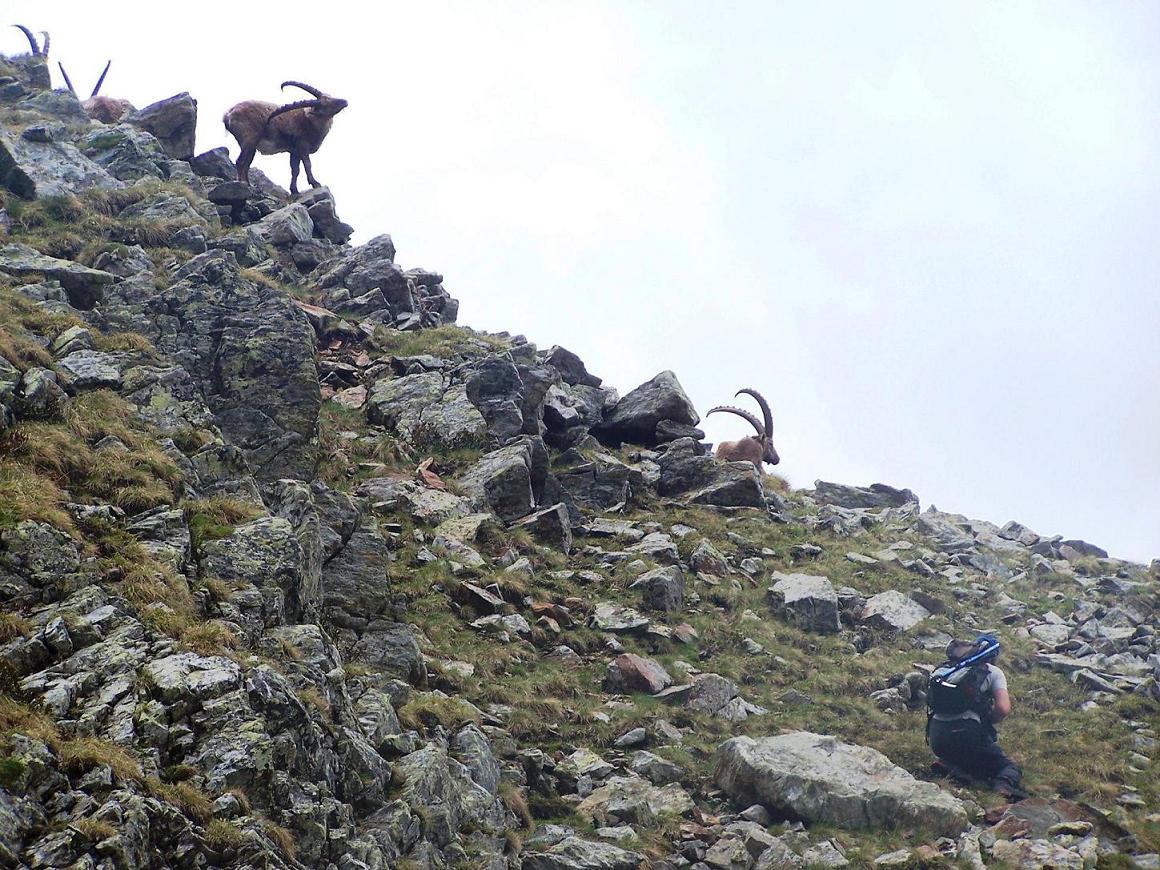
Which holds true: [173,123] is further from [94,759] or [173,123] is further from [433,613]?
[94,759]

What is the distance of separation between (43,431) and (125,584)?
2.93 meters

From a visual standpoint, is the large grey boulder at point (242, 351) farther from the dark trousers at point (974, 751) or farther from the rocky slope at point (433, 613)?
the dark trousers at point (974, 751)

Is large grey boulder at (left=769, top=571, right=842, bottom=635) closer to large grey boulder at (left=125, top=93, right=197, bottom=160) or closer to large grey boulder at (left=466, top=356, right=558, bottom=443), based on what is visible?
large grey boulder at (left=466, top=356, right=558, bottom=443)

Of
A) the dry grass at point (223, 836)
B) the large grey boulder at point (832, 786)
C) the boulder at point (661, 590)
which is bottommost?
the dry grass at point (223, 836)

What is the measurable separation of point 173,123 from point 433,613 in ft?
83.4

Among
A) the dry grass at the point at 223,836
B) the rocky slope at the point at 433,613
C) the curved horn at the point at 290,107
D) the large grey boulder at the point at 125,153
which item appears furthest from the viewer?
the curved horn at the point at 290,107

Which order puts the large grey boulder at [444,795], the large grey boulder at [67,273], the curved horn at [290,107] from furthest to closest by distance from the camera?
the curved horn at [290,107] → the large grey boulder at [67,273] → the large grey boulder at [444,795]


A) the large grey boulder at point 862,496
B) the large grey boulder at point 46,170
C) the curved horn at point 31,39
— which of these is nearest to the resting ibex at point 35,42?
the curved horn at point 31,39

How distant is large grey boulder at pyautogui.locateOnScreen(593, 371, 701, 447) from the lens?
25359mm

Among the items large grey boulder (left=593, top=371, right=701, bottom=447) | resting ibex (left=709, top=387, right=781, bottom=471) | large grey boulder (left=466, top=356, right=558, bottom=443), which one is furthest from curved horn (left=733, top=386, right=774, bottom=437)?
large grey boulder (left=466, top=356, right=558, bottom=443)

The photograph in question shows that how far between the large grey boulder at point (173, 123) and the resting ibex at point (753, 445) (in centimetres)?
2056

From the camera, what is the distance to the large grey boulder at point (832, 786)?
1116cm

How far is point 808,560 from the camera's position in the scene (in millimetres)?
20672

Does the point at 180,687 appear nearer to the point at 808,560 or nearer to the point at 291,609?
the point at 291,609
